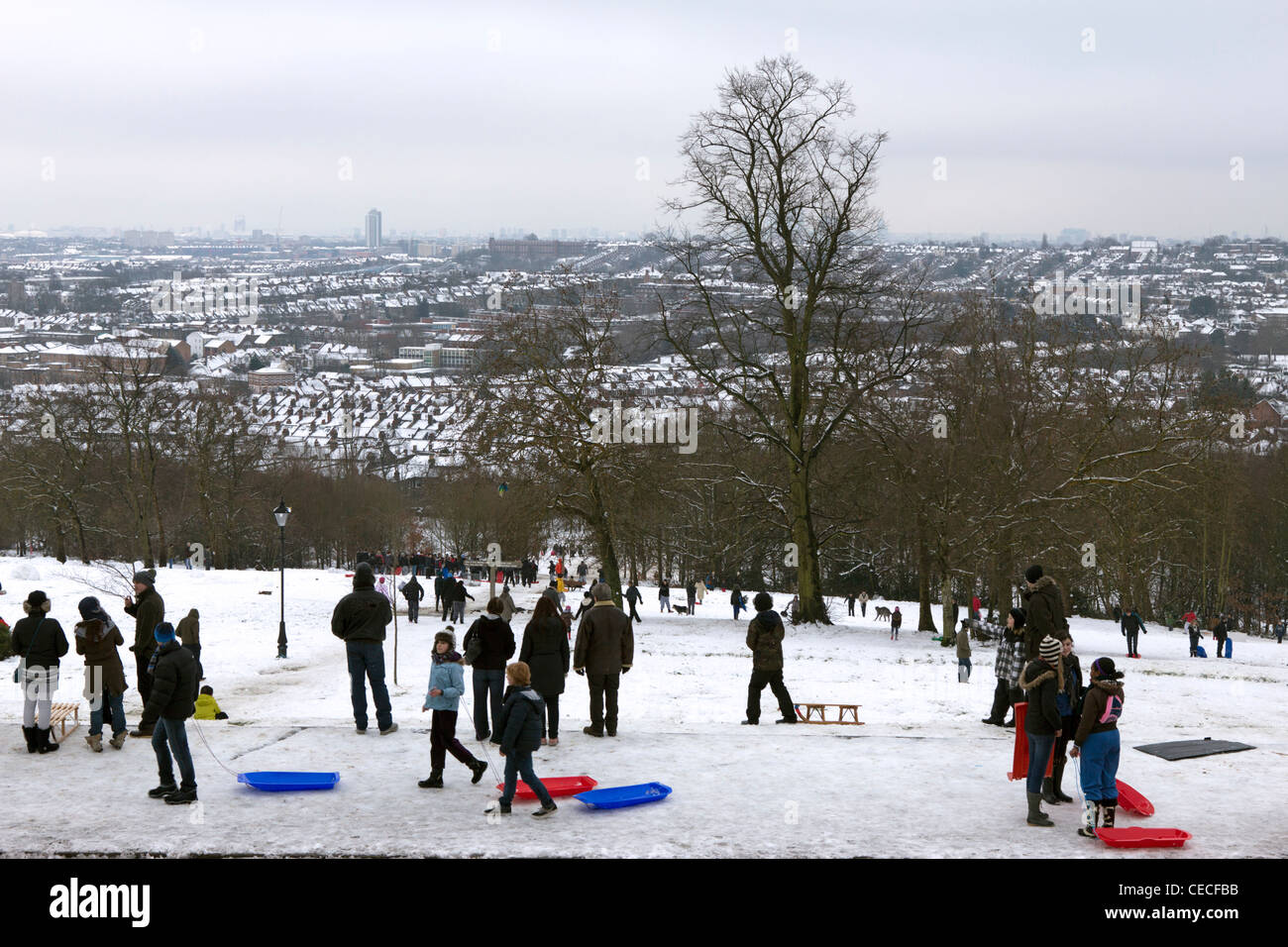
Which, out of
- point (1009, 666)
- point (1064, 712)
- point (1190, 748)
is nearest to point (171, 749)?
point (1064, 712)

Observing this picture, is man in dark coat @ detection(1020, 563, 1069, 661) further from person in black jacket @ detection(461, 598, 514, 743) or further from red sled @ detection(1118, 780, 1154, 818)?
person in black jacket @ detection(461, 598, 514, 743)

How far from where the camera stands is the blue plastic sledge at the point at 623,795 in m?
11.9

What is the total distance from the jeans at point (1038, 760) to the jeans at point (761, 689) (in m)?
5.06

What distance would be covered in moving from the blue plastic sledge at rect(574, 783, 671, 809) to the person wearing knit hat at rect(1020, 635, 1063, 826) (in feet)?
11.7

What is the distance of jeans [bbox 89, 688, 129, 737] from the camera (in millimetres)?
14172

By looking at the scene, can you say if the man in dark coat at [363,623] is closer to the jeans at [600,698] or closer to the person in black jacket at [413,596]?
the jeans at [600,698]

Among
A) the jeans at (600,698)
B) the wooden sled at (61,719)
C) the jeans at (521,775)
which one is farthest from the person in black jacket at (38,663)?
the jeans at (600,698)

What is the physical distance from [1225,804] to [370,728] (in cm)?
992

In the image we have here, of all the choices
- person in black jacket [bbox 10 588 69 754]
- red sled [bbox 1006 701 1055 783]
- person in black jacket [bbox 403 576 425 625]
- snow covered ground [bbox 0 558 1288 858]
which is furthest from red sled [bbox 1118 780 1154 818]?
person in black jacket [bbox 403 576 425 625]

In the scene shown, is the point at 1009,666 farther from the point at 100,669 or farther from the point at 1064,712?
the point at 100,669
